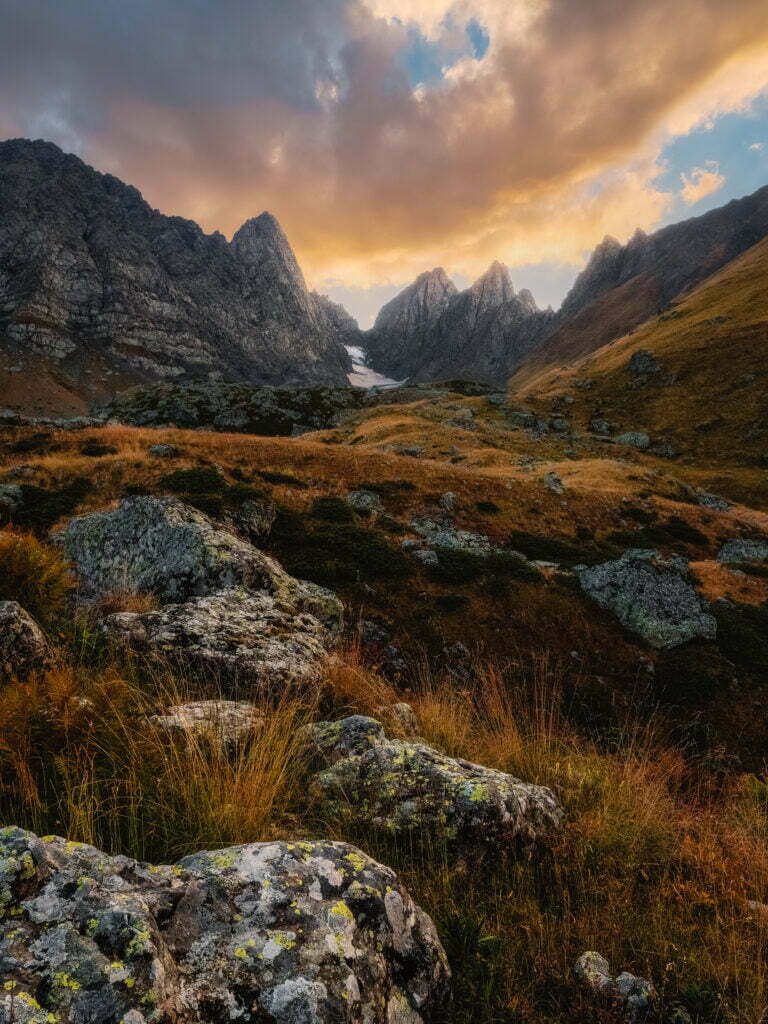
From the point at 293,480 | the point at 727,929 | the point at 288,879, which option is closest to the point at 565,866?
the point at 727,929

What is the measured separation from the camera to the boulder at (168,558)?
10.6 meters

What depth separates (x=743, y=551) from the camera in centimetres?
3002

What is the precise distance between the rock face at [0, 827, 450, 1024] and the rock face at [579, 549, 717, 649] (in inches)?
686

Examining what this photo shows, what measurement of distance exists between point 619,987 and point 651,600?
59.6 ft

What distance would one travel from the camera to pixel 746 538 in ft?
111

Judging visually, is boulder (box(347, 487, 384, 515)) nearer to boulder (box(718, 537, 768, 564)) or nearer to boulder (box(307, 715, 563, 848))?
boulder (box(307, 715, 563, 848))

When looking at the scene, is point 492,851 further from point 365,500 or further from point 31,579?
point 365,500

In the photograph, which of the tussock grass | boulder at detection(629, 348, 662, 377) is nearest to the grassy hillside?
boulder at detection(629, 348, 662, 377)

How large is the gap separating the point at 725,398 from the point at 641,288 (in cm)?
14923

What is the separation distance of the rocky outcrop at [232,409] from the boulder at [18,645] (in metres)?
86.7

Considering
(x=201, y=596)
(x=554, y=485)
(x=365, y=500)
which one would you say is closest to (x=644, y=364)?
(x=554, y=485)

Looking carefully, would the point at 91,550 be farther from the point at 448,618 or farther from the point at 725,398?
the point at 725,398

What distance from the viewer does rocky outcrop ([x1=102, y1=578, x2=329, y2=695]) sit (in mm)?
6652

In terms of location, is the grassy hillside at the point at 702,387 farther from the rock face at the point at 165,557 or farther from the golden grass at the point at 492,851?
the golden grass at the point at 492,851
